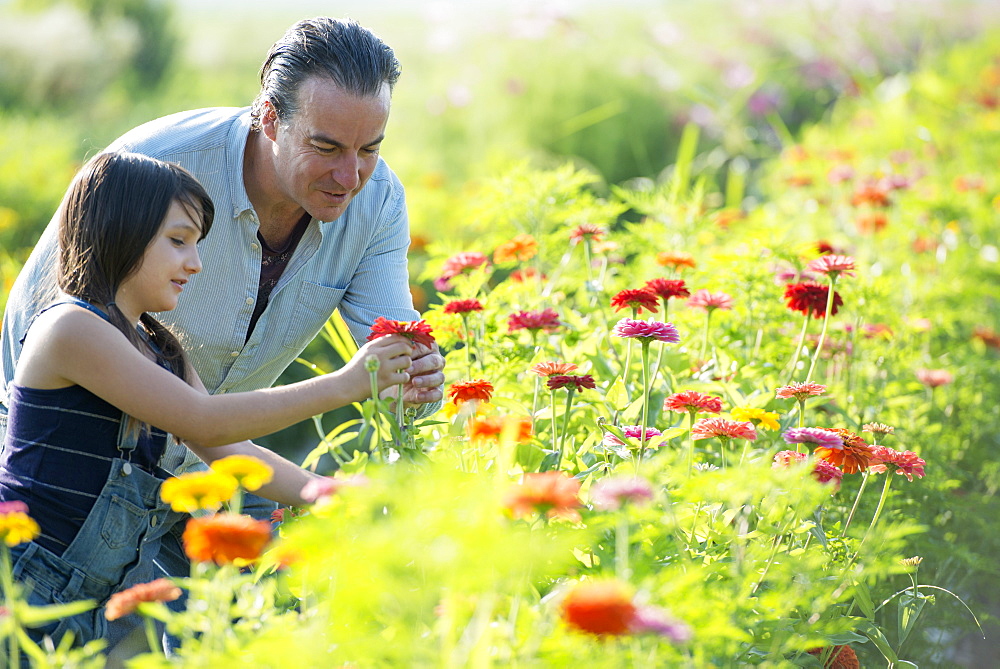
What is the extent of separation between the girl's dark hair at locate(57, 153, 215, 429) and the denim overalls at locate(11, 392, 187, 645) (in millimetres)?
117

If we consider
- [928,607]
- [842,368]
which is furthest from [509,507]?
[842,368]

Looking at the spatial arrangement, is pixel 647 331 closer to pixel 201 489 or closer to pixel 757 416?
pixel 757 416

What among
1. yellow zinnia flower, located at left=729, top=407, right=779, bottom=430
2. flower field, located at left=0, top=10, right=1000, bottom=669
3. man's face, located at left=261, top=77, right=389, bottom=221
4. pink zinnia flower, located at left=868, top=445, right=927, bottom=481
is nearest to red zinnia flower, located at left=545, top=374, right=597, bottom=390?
flower field, located at left=0, top=10, right=1000, bottom=669

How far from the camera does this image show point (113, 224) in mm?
1690

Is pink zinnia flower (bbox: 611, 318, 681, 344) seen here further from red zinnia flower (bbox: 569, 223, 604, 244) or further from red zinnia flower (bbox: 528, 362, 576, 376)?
red zinnia flower (bbox: 569, 223, 604, 244)

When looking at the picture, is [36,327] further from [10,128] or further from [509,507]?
[10,128]

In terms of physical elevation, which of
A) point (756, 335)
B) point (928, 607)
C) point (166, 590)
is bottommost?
point (928, 607)

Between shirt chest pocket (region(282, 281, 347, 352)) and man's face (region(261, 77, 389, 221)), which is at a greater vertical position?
man's face (region(261, 77, 389, 221))

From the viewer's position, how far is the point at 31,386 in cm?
165

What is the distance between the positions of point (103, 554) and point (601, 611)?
1091mm

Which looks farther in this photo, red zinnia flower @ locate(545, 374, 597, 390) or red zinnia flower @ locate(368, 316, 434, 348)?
red zinnia flower @ locate(545, 374, 597, 390)

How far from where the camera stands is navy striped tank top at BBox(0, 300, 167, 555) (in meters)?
1.65

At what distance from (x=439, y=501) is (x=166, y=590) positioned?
1.20 feet

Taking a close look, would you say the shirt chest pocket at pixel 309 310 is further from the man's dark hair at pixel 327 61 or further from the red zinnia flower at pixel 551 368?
the red zinnia flower at pixel 551 368
